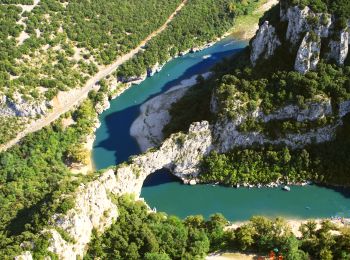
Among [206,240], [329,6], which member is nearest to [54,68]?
[206,240]

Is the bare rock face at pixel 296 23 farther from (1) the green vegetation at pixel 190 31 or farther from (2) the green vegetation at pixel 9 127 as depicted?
(2) the green vegetation at pixel 9 127

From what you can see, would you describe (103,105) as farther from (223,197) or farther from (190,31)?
(223,197)

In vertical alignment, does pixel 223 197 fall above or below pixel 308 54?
below

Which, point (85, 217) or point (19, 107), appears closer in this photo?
point (85, 217)

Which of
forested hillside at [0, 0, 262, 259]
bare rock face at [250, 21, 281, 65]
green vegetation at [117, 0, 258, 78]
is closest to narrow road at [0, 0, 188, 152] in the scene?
forested hillside at [0, 0, 262, 259]

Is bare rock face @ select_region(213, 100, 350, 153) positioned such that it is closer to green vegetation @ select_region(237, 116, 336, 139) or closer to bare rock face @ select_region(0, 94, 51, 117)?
green vegetation @ select_region(237, 116, 336, 139)

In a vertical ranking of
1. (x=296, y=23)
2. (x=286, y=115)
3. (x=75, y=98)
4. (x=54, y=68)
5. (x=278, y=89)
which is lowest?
(x=286, y=115)

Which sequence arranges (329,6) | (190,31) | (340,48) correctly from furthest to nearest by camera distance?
1. (190,31)
2. (329,6)
3. (340,48)

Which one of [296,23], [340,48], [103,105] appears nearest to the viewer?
[340,48]
